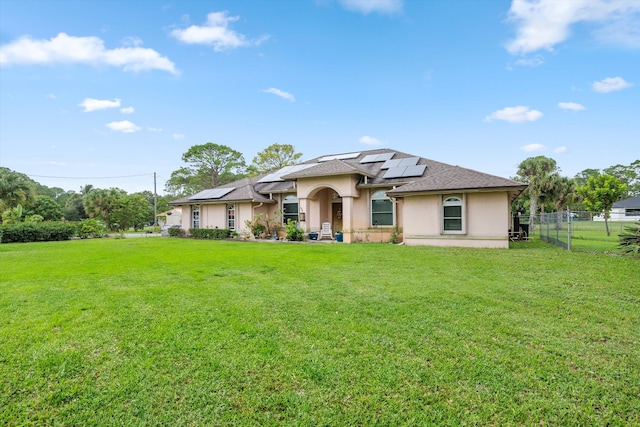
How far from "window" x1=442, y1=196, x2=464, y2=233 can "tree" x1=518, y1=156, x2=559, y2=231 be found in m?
20.8

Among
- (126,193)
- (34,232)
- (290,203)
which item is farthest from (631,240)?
(126,193)

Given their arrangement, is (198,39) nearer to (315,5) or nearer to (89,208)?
(315,5)

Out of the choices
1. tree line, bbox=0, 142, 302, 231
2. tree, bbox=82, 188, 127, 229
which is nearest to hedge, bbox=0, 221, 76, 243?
tree line, bbox=0, 142, 302, 231

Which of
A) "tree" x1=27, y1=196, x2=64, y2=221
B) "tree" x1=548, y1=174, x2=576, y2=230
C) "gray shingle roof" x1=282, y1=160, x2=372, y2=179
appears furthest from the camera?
"tree" x1=27, y1=196, x2=64, y2=221

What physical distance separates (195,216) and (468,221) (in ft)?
59.8

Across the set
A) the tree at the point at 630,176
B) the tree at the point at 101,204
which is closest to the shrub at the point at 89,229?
the tree at the point at 101,204

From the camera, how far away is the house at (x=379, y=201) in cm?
1284

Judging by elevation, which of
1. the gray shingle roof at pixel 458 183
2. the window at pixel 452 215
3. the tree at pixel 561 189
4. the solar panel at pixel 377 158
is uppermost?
the solar panel at pixel 377 158

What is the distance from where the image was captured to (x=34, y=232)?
1905 cm

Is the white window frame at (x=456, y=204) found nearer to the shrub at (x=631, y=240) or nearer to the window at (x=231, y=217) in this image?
the shrub at (x=631, y=240)

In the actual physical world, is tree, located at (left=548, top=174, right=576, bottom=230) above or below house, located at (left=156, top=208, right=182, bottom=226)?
above

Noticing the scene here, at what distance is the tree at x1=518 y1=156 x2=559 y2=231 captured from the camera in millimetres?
29609

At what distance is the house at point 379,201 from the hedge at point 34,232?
7.31 metres

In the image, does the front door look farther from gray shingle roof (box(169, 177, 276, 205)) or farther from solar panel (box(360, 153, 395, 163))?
gray shingle roof (box(169, 177, 276, 205))
